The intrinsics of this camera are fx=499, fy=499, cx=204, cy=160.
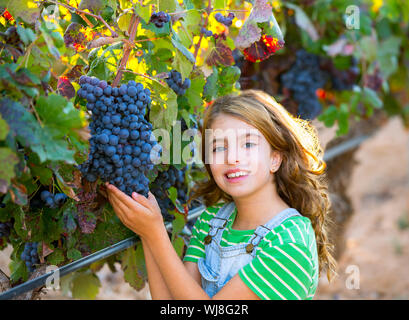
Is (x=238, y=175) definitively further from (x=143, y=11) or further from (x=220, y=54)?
(x=143, y=11)

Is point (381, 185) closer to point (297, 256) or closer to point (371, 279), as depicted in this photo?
point (371, 279)

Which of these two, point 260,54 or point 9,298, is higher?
point 260,54

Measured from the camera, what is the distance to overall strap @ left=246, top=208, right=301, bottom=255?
130cm

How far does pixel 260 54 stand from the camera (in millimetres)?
1429

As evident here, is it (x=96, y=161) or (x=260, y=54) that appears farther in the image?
(x=260, y=54)

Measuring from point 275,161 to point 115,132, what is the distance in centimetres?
54

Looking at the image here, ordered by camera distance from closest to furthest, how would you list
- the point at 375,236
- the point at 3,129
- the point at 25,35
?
the point at 3,129, the point at 25,35, the point at 375,236

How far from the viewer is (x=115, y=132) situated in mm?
1081

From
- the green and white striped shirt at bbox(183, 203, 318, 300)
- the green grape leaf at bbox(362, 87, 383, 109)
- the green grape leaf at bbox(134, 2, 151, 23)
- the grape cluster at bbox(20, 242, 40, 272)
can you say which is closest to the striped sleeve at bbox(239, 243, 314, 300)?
the green and white striped shirt at bbox(183, 203, 318, 300)

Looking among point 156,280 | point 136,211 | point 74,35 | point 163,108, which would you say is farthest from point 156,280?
point 74,35

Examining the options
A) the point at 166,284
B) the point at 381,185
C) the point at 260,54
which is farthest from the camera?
the point at 381,185
